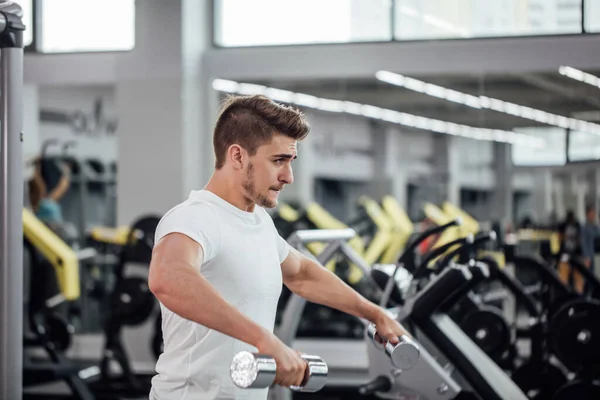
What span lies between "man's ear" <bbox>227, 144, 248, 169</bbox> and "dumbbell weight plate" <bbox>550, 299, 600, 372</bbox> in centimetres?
349

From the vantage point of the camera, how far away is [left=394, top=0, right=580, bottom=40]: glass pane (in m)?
6.79

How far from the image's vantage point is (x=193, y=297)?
6.12 ft

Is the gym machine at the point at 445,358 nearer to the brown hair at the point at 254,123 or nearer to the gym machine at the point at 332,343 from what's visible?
the gym machine at the point at 332,343

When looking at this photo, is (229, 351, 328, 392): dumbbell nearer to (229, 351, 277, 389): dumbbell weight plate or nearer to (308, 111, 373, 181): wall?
(229, 351, 277, 389): dumbbell weight plate

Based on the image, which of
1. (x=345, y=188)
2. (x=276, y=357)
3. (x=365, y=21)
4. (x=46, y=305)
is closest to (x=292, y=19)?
(x=365, y=21)

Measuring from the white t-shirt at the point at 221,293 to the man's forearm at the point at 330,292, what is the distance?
0.27 metres

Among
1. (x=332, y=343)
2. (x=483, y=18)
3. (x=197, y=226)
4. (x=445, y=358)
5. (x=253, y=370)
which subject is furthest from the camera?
(x=332, y=343)

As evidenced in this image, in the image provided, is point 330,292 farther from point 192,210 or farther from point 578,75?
point 578,75

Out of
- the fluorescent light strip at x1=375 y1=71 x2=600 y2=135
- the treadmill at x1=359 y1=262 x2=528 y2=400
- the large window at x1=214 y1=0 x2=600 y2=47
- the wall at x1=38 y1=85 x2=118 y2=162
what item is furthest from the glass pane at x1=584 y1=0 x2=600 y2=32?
the wall at x1=38 y1=85 x2=118 y2=162

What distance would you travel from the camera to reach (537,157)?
23.4 ft

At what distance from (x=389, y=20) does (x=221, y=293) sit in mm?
5347

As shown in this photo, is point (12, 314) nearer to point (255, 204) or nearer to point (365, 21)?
point (255, 204)

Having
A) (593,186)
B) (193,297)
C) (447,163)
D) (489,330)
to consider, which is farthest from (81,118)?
(193,297)

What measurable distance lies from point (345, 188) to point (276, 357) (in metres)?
5.86
